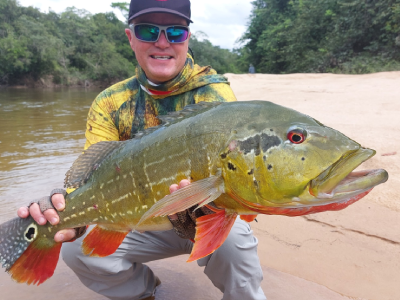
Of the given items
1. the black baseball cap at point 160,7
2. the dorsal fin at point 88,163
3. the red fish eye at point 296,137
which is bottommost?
the dorsal fin at point 88,163

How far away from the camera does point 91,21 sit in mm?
55000

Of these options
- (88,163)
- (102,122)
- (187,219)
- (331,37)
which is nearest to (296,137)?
(187,219)

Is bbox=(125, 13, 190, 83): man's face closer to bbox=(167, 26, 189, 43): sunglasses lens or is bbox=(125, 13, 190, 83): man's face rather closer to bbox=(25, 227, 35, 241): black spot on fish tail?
bbox=(167, 26, 189, 43): sunglasses lens

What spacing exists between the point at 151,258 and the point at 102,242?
1.76 feet

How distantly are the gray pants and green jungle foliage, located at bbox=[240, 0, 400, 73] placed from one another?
17.9m

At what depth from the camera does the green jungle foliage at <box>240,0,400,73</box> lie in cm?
1872

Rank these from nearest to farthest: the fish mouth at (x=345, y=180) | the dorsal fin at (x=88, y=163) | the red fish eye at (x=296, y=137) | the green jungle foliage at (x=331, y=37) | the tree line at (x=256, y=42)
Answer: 1. the fish mouth at (x=345, y=180)
2. the red fish eye at (x=296, y=137)
3. the dorsal fin at (x=88, y=163)
4. the green jungle foliage at (x=331, y=37)
5. the tree line at (x=256, y=42)

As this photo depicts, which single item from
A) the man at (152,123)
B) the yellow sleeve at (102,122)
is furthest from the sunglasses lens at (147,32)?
the yellow sleeve at (102,122)

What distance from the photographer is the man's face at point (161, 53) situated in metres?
2.69

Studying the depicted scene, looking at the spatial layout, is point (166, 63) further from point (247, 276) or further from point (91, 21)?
point (91, 21)

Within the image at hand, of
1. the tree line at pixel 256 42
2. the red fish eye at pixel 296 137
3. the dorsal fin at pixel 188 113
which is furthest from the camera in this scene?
the tree line at pixel 256 42

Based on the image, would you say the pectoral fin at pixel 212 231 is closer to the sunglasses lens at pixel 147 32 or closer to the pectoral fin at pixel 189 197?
the pectoral fin at pixel 189 197

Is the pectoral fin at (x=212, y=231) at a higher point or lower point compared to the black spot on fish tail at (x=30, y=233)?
higher

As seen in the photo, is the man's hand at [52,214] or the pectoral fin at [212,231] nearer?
the pectoral fin at [212,231]
